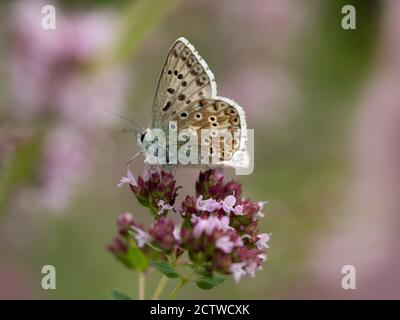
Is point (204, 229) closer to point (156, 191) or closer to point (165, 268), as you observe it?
point (165, 268)

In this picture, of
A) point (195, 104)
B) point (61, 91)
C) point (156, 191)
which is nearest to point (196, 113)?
point (195, 104)

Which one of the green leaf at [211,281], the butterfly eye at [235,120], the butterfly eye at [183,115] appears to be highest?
the butterfly eye at [183,115]

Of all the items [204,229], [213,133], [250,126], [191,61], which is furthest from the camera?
[250,126]

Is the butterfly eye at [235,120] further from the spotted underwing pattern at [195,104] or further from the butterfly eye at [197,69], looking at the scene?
the butterfly eye at [197,69]

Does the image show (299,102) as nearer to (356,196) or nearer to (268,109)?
(268,109)

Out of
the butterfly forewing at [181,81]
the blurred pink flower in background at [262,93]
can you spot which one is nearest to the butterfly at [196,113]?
the butterfly forewing at [181,81]

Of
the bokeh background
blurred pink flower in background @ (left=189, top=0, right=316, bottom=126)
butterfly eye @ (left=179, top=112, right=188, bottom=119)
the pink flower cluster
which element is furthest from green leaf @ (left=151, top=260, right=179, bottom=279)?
blurred pink flower in background @ (left=189, top=0, right=316, bottom=126)

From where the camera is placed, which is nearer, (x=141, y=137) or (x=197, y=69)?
(x=197, y=69)
